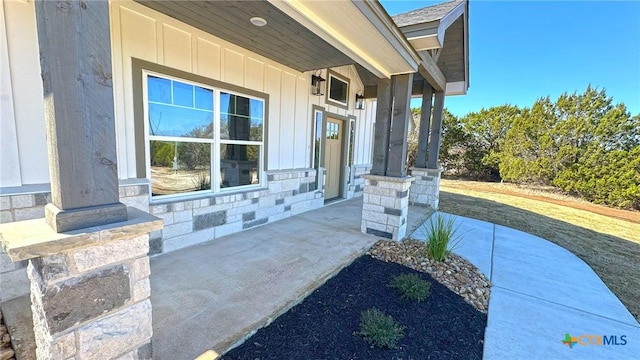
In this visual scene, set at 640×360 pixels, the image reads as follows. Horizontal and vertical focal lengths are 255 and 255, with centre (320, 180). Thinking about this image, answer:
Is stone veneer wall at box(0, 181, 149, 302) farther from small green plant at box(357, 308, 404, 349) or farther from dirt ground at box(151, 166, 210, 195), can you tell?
small green plant at box(357, 308, 404, 349)

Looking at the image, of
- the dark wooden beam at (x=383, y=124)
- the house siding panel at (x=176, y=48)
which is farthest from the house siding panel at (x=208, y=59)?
the dark wooden beam at (x=383, y=124)

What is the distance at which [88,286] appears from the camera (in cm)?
119

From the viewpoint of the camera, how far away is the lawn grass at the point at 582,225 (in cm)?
354

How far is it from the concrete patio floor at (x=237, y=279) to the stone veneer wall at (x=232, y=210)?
0.16 meters

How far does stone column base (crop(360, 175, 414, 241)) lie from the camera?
4.06 metres

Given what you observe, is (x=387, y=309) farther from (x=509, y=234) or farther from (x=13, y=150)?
(x=509, y=234)

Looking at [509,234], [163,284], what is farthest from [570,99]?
[163,284]

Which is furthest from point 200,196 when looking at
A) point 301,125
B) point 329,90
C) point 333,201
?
point 329,90

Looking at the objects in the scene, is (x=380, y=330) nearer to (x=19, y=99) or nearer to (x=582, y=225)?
(x=19, y=99)

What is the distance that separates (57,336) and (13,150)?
6.88 ft

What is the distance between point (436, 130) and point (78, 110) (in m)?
6.87

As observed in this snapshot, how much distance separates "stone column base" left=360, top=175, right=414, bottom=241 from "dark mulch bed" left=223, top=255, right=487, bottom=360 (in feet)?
4.24

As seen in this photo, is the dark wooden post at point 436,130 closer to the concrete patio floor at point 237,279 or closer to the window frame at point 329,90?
the window frame at point 329,90

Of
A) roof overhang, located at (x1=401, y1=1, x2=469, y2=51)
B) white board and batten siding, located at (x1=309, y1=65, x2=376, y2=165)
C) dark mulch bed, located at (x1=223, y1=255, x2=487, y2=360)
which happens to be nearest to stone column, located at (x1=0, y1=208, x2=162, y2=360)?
dark mulch bed, located at (x1=223, y1=255, x2=487, y2=360)
